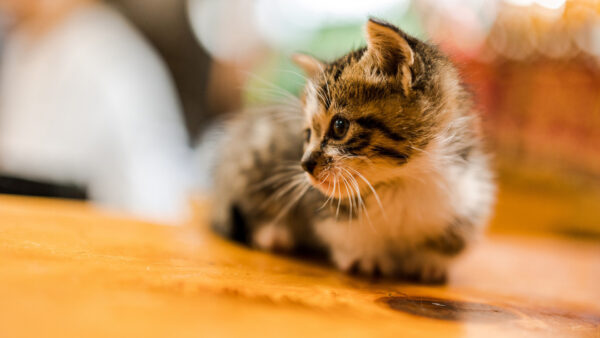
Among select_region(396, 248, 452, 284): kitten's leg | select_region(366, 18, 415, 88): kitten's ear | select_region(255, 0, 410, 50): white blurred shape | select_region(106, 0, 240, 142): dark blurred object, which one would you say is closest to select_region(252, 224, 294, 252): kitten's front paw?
select_region(396, 248, 452, 284): kitten's leg

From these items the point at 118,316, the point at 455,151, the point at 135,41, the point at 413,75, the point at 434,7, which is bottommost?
the point at 118,316

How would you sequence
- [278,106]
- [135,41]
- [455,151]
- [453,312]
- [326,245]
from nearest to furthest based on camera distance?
1. [453,312]
2. [455,151]
3. [326,245]
4. [278,106]
5. [135,41]

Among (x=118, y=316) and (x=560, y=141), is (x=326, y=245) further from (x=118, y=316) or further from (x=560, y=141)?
(x=560, y=141)

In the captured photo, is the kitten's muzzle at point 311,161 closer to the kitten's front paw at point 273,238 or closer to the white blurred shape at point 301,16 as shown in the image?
the kitten's front paw at point 273,238

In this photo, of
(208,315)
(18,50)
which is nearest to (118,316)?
(208,315)

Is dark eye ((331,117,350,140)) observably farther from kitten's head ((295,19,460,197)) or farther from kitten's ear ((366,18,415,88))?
kitten's ear ((366,18,415,88))

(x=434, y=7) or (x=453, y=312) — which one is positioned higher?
(x=434, y=7)
